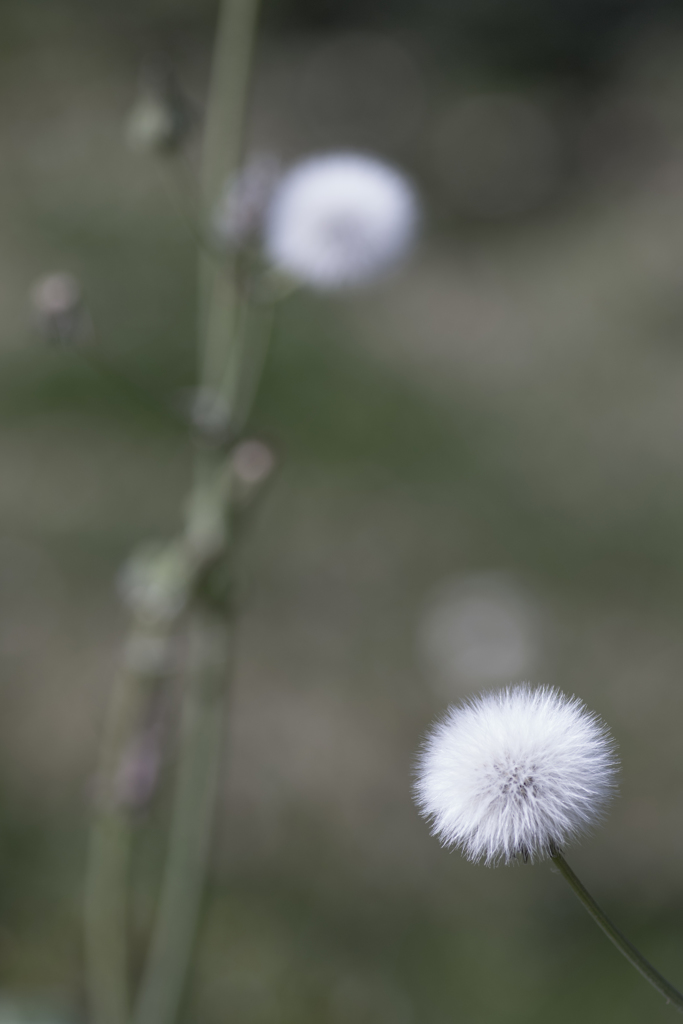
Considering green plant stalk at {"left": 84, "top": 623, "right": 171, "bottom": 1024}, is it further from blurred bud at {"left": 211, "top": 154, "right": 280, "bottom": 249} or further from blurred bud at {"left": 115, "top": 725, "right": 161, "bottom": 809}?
blurred bud at {"left": 211, "top": 154, "right": 280, "bottom": 249}

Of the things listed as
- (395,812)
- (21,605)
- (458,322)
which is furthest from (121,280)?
(395,812)

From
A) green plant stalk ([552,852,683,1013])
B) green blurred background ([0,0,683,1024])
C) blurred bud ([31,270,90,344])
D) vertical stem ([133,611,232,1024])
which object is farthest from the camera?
green blurred background ([0,0,683,1024])

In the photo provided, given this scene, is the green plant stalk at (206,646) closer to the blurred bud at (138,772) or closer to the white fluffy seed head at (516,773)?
the blurred bud at (138,772)

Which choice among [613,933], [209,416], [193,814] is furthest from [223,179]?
[613,933]

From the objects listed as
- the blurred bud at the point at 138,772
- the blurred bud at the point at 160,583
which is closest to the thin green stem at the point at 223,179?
the blurred bud at the point at 160,583

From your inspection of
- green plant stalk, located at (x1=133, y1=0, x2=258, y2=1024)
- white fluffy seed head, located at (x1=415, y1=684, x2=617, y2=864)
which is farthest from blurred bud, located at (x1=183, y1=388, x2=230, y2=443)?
white fluffy seed head, located at (x1=415, y1=684, x2=617, y2=864)

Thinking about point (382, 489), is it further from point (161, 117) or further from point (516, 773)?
point (516, 773)
